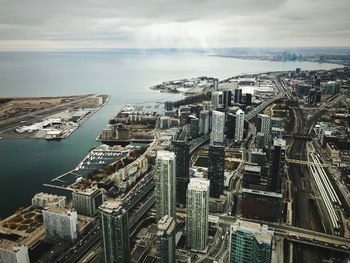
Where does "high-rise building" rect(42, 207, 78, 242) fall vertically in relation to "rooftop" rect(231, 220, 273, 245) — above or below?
below

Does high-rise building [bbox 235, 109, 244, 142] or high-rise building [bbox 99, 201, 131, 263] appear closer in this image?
high-rise building [bbox 99, 201, 131, 263]

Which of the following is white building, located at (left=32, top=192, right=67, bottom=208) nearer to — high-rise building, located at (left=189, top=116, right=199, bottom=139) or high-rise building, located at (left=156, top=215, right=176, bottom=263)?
high-rise building, located at (left=156, top=215, right=176, bottom=263)

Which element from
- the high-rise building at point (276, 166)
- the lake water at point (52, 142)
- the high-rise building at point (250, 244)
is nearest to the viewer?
the high-rise building at point (250, 244)

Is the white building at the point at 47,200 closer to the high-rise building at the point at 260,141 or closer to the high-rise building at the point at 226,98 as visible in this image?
the high-rise building at the point at 260,141

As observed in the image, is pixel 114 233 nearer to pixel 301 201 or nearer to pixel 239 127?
pixel 301 201

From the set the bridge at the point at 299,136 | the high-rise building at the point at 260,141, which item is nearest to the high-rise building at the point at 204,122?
the high-rise building at the point at 260,141

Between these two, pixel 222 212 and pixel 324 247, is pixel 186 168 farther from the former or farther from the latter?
pixel 324 247

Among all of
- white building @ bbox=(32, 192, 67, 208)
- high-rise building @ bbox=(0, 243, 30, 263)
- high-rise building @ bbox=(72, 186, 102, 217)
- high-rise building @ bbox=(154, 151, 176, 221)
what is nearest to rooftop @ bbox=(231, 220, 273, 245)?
high-rise building @ bbox=(154, 151, 176, 221)

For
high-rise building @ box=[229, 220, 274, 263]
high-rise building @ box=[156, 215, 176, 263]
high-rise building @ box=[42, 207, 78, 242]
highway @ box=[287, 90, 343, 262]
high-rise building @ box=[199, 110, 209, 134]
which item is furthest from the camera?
high-rise building @ box=[199, 110, 209, 134]
